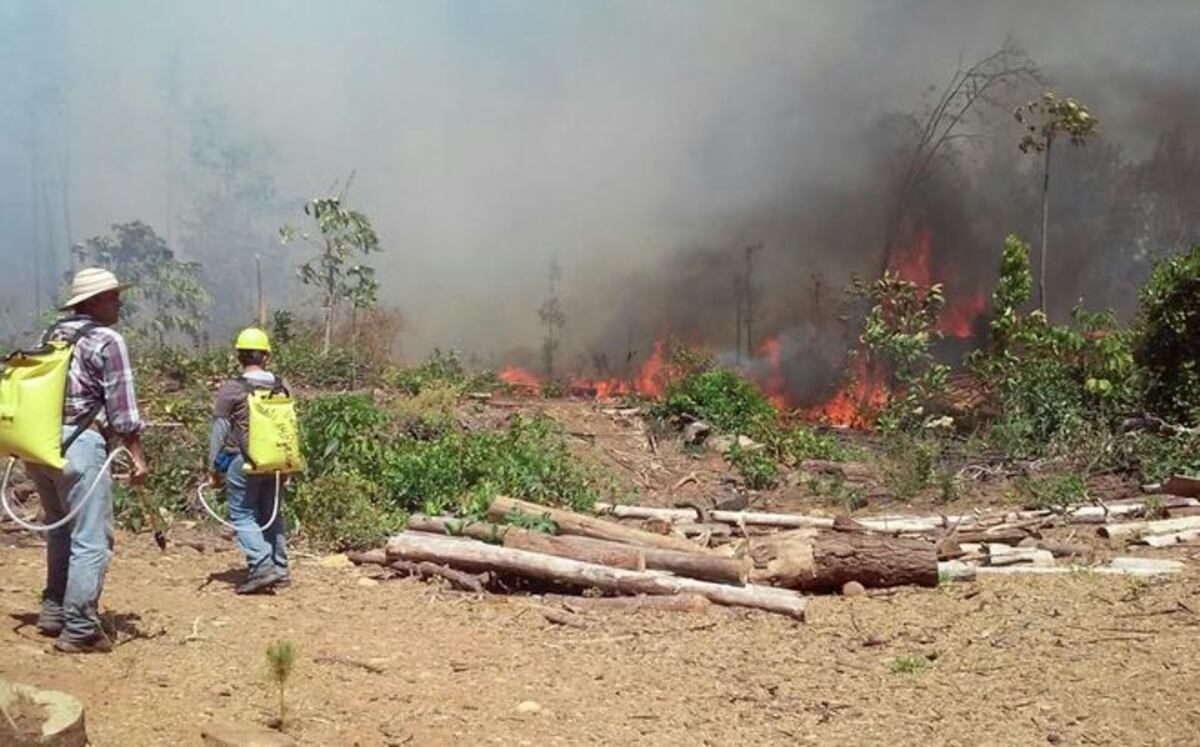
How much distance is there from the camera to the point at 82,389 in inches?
200

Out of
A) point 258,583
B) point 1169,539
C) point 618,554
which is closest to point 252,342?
point 258,583

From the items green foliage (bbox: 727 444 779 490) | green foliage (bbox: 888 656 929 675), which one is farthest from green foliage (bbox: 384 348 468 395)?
green foliage (bbox: 888 656 929 675)

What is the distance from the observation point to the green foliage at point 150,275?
3127 centimetres

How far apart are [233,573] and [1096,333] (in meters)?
16.7

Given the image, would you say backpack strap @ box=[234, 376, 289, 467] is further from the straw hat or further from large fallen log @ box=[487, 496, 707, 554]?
large fallen log @ box=[487, 496, 707, 554]

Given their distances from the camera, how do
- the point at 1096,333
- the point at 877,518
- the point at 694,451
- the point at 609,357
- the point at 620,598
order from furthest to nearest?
1. the point at 609,357
2. the point at 1096,333
3. the point at 694,451
4. the point at 877,518
5. the point at 620,598

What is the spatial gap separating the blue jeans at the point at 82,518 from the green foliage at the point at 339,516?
3821 mm

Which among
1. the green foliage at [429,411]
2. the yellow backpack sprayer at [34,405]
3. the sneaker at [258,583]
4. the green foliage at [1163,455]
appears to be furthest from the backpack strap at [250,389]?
the green foliage at [1163,455]

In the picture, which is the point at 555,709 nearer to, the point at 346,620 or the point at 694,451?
the point at 346,620

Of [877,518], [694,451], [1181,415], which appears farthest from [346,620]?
[1181,415]

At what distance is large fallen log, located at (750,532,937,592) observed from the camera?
8.21m

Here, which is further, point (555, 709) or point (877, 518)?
point (877, 518)

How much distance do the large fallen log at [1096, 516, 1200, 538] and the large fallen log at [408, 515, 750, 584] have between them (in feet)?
15.0

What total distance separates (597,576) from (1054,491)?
714cm
